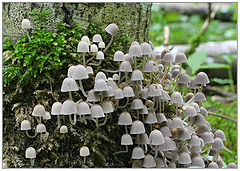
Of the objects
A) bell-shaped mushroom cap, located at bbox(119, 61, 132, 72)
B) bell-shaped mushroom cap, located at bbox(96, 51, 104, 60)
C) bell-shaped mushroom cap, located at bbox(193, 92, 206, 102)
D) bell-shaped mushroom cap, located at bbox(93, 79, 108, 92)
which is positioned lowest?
bell-shaped mushroom cap, located at bbox(193, 92, 206, 102)

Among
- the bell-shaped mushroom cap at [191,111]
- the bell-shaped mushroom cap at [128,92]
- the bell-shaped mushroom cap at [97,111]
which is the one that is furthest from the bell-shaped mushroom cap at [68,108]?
the bell-shaped mushroom cap at [191,111]

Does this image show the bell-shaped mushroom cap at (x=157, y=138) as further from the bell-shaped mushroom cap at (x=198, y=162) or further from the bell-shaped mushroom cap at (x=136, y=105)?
the bell-shaped mushroom cap at (x=198, y=162)

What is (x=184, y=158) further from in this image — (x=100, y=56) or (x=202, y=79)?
(x=100, y=56)

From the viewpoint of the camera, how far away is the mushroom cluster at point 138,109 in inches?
67.6

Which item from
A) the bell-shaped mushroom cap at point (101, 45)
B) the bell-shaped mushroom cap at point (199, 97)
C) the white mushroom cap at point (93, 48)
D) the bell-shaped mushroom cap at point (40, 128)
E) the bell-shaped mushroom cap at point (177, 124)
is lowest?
the bell-shaped mushroom cap at point (40, 128)

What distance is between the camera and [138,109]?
6.17 feet

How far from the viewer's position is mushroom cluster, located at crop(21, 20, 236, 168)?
1.72 metres

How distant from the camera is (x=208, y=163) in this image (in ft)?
6.86

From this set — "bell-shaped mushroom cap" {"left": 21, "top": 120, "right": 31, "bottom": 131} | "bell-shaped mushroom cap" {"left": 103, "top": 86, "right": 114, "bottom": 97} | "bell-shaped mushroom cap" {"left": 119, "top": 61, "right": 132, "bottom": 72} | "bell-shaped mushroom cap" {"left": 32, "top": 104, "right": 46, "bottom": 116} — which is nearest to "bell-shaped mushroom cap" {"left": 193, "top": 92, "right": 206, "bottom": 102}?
"bell-shaped mushroom cap" {"left": 119, "top": 61, "right": 132, "bottom": 72}

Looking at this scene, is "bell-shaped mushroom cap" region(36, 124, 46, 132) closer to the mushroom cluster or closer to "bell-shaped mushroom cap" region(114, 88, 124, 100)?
the mushroom cluster

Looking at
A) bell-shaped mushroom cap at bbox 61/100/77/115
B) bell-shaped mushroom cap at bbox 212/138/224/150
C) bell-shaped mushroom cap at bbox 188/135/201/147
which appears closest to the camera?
bell-shaped mushroom cap at bbox 61/100/77/115

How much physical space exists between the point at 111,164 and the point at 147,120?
16.8 inches

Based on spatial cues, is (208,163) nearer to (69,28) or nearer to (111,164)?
(111,164)

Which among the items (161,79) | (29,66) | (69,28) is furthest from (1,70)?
(161,79)
